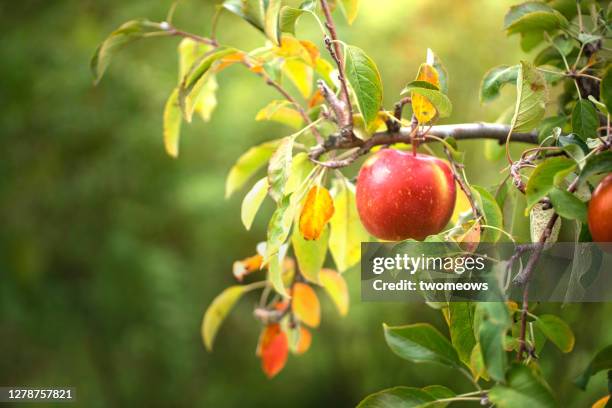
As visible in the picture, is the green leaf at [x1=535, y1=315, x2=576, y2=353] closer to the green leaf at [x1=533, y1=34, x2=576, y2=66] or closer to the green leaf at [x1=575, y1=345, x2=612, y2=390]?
the green leaf at [x1=575, y1=345, x2=612, y2=390]

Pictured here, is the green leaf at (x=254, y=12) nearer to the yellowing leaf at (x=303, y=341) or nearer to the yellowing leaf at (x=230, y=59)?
the yellowing leaf at (x=230, y=59)

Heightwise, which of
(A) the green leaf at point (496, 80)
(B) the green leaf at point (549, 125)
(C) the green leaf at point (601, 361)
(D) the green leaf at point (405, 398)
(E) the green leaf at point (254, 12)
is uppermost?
(E) the green leaf at point (254, 12)

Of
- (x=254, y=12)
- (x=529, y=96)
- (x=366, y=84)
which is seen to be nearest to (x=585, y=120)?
(x=529, y=96)

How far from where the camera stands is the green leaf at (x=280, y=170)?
402 mm

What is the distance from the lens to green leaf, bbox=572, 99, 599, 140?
1.28 ft

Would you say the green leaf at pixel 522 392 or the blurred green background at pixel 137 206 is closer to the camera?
the green leaf at pixel 522 392

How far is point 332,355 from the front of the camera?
1.50 metres

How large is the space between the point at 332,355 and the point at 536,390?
1.24 metres

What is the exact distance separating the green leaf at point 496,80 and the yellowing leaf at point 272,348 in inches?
11.8

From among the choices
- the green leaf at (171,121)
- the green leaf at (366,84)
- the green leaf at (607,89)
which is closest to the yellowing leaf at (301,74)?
the green leaf at (171,121)

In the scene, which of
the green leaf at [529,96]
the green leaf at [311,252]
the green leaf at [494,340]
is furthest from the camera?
the green leaf at [311,252]

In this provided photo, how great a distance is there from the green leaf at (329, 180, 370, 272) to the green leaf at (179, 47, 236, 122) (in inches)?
5.7

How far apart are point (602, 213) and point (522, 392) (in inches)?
3.8

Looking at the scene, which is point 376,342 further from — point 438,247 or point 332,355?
point 438,247
